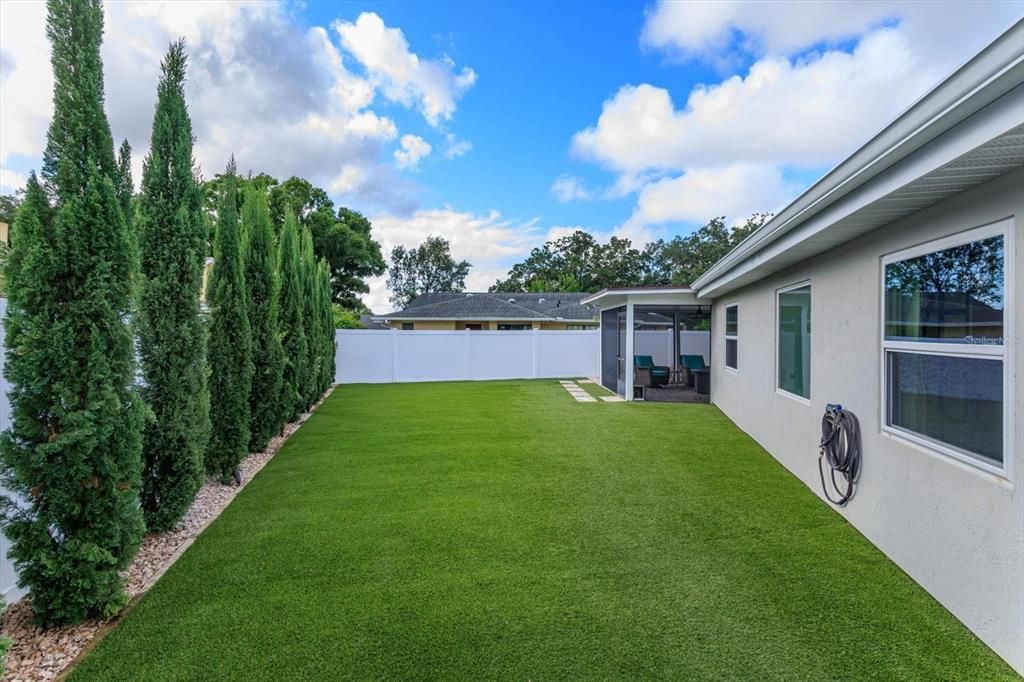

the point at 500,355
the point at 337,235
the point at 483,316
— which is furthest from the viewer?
the point at 337,235

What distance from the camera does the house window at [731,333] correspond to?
9058mm

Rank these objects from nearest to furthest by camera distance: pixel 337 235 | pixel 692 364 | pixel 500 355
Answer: pixel 692 364
pixel 500 355
pixel 337 235

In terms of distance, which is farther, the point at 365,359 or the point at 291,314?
the point at 365,359

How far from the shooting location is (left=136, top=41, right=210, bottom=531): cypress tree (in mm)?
3693

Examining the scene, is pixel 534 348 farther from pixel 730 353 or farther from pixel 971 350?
pixel 971 350

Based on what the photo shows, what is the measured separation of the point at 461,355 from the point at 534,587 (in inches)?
506

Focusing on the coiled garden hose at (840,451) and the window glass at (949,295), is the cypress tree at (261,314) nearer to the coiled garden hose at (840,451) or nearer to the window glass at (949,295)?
the coiled garden hose at (840,451)

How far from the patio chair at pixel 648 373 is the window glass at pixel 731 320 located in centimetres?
295

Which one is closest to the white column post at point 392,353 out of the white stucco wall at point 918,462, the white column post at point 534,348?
the white column post at point 534,348

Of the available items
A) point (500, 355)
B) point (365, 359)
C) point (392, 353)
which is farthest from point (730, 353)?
point (365, 359)

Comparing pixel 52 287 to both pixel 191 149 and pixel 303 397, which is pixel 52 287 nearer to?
pixel 191 149

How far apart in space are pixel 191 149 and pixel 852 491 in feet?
20.4

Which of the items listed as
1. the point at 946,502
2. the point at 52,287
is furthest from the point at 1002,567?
the point at 52,287

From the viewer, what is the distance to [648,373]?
12484mm
